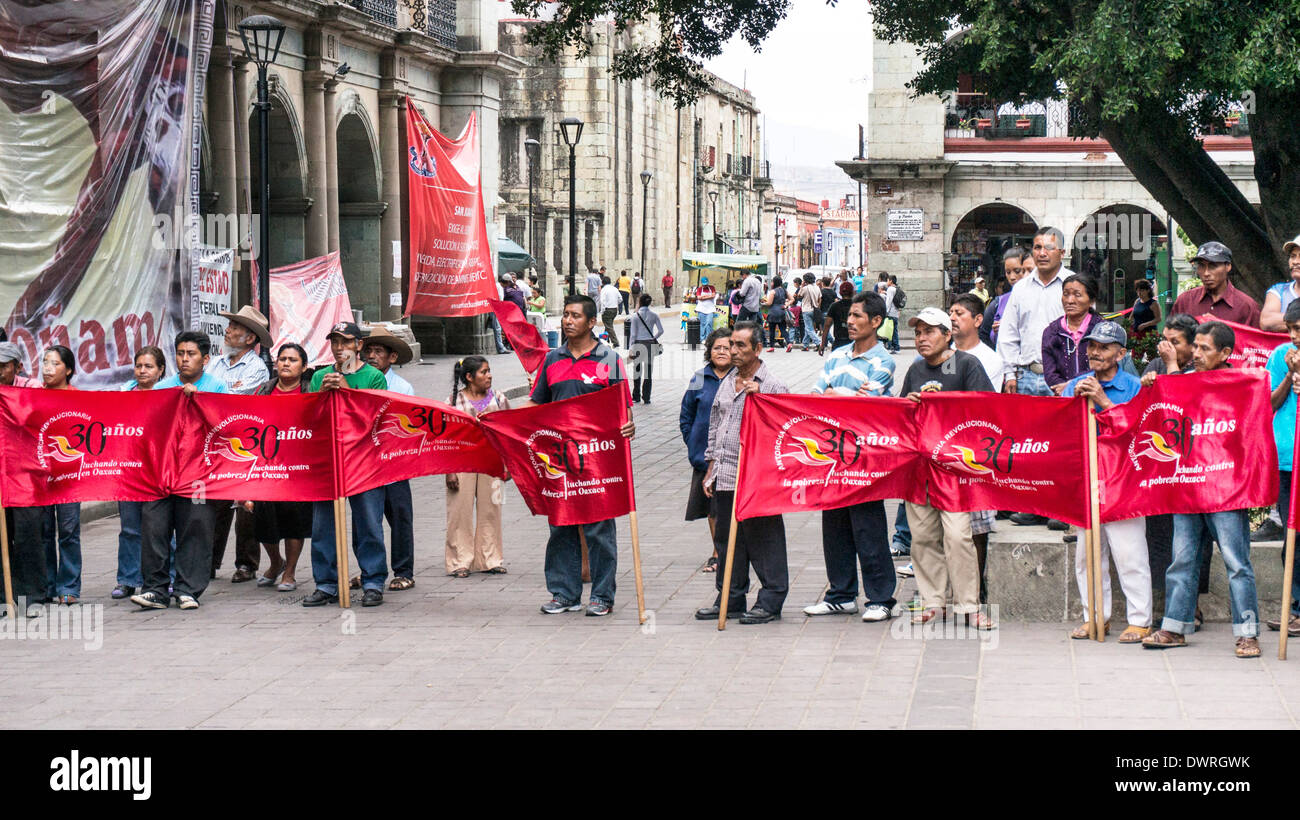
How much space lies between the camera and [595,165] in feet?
202

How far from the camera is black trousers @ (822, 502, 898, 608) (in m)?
8.76

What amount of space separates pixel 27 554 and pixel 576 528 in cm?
330

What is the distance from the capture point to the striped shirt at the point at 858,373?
9070mm

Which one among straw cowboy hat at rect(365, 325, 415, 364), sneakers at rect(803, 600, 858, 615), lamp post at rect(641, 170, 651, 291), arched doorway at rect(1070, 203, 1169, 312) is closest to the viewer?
sneakers at rect(803, 600, 858, 615)

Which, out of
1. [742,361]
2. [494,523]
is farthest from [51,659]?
[742,361]

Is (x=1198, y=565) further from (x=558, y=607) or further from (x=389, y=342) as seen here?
(x=389, y=342)

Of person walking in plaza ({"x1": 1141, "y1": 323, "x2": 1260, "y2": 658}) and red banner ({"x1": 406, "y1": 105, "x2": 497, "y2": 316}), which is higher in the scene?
red banner ({"x1": 406, "y1": 105, "x2": 497, "y2": 316})

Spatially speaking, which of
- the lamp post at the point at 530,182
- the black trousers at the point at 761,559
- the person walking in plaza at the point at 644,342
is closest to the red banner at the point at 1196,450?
the black trousers at the point at 761,559

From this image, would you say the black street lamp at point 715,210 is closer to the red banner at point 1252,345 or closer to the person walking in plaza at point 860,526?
the red banner at point 1252,345

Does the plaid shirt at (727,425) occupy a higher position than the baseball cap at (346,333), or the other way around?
the baseball cap at (346,333)

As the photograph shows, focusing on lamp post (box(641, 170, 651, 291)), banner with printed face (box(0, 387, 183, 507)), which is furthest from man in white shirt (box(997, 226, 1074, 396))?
lamp post (box(641, 170, 651, 291))

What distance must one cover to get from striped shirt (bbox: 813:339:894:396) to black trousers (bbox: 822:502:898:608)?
2.36 ft

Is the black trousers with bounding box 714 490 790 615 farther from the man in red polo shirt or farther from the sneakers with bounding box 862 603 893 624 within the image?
the man in red polo shirt

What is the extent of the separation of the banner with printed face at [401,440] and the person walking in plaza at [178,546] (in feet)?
3.07
